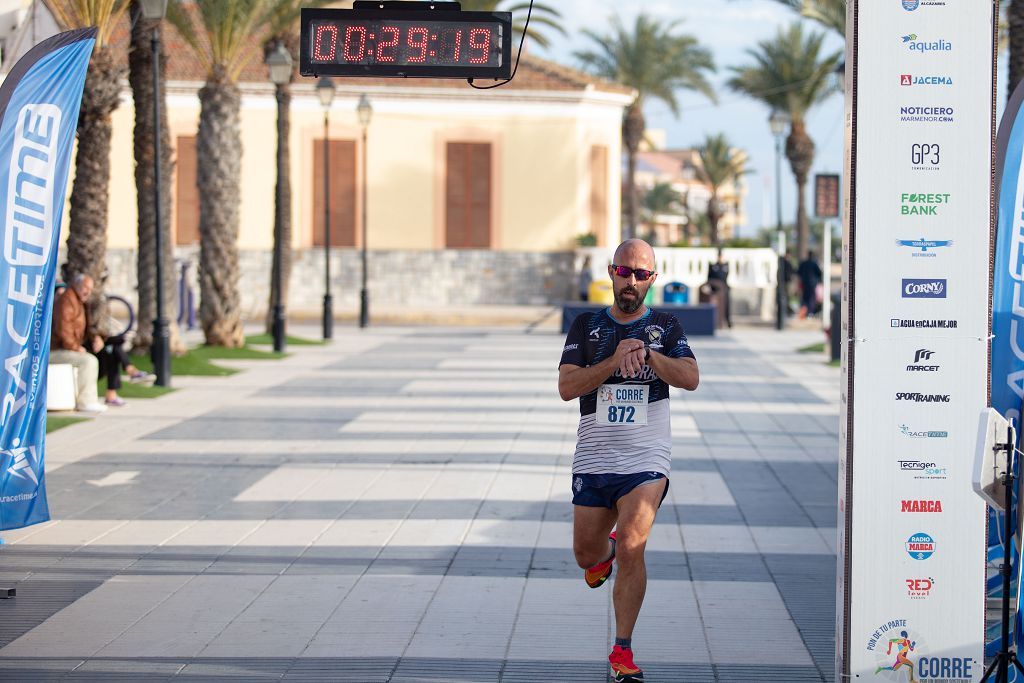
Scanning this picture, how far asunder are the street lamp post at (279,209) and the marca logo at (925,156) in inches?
768

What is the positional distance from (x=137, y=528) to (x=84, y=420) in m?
5.97

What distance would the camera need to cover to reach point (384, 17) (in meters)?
7.62

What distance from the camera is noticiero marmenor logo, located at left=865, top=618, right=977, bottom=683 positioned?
18.0 feet

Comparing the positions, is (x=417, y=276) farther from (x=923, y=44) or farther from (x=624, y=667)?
(x=923, y=44)

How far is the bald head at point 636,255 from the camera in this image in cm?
612

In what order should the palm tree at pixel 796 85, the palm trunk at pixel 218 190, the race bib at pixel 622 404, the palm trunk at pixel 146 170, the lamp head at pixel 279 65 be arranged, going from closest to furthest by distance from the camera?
the race bib at pixel 622 404 < the palm trunk at pixel 146 170 < the palm trunk at pixel 218 190 < the lamp head at pixel 279 65 < the palm tree at pixel 796 85

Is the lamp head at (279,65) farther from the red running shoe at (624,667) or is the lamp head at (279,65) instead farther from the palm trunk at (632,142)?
the palm trunk at (632,142)

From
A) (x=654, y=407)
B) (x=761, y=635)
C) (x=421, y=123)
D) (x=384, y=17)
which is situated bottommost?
(x=761, y=635)

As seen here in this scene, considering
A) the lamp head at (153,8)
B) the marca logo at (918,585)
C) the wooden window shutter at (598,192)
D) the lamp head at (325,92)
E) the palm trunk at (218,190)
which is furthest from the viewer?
the wooden window shutter at (598,192)

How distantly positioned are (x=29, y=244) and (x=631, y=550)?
3696 mm

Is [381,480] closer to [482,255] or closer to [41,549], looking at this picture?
[41,549]

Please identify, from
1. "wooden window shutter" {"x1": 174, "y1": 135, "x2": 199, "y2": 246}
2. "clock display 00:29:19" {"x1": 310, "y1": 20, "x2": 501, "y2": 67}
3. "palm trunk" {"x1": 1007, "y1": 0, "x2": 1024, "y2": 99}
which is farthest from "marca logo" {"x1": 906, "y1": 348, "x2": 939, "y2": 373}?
"wooden window shutter" {"x1": 174, "y1": 135, "x2": 199, "y2": 246}

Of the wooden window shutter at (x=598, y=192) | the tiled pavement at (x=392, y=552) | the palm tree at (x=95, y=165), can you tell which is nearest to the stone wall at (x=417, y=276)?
the wooden window shutter at (x=598, y=192)

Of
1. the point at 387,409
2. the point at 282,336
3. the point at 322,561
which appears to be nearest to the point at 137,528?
the point at 322,561
